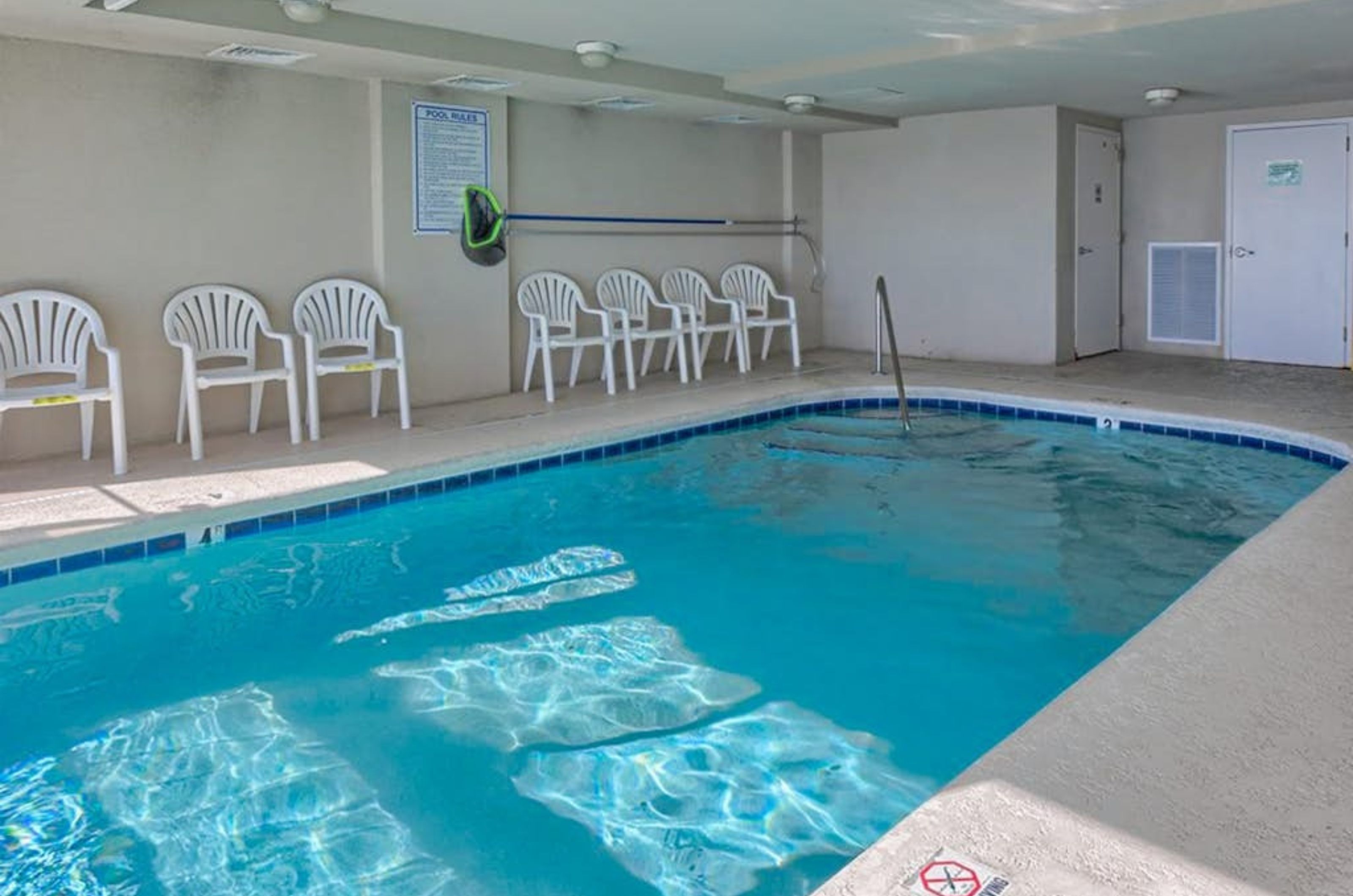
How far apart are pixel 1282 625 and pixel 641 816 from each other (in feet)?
5.40

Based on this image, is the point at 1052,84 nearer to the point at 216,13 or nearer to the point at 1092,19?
the point at 1092,19

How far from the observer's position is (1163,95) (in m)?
7.32

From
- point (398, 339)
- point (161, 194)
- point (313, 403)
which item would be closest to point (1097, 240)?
point (398, 339)

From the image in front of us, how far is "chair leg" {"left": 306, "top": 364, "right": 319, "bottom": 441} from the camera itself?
18.1 feet

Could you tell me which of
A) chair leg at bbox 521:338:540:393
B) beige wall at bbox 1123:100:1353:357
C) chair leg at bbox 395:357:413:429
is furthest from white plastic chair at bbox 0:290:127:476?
beige wall at bbox 1123:100:1353:357

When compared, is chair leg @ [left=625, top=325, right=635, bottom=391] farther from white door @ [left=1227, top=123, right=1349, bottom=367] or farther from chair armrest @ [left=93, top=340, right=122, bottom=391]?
white door @ [left=1227, top=123, right=1349, bottom=367]

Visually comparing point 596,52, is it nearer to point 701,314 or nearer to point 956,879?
point 701,314

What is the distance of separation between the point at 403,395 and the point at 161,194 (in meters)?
1.48

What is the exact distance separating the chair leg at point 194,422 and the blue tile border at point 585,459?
2.81 feet

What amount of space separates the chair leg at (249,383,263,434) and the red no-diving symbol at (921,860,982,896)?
4.80 meters

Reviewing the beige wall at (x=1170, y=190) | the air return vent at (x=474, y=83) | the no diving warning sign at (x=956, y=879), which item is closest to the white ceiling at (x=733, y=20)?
the air return vent at (x=474, y=83)

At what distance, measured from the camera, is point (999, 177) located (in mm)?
8445

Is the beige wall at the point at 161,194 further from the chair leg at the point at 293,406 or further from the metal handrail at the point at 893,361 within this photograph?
the metal handrail at the point at 893,361

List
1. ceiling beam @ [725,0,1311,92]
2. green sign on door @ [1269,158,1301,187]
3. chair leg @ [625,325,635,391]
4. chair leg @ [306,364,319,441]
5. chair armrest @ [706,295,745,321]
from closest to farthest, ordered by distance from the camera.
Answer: ceiling beam @ [725,0,1311,92]
chair leg @ [306,364,319,441]
chair leg @ [625,325,635,391]
chair armrest @ [706,295,745,321]
green sign on door @ [1269,158,1301,187]
